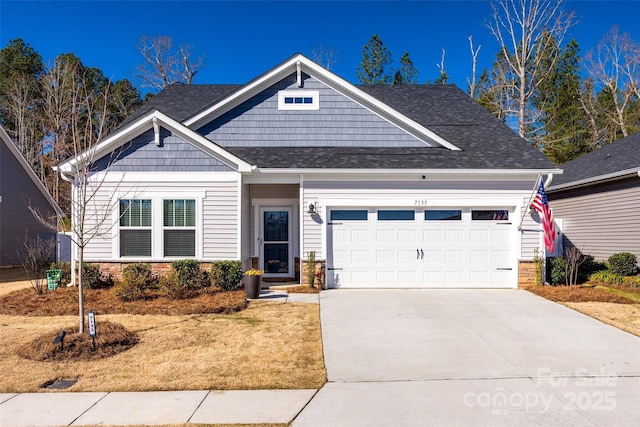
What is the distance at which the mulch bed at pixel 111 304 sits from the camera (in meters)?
8.57

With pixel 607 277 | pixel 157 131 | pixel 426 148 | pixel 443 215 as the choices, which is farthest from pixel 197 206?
pixel 607 277

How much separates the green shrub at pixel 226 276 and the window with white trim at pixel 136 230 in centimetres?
190

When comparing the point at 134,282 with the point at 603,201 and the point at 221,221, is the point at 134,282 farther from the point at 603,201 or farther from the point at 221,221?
the point at 603,201

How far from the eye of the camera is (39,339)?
251 inches

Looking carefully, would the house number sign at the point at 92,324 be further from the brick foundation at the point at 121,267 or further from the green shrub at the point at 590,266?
the green shrub at the point at 590,266

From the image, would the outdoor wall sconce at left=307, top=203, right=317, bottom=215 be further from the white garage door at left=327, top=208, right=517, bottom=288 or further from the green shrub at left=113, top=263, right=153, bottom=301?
the green shrub at left=113, top=263, right=153, bottom=301

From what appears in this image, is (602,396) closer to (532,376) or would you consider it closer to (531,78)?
(532,376)

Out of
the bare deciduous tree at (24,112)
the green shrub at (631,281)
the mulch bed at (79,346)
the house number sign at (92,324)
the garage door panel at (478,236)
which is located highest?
the bare deciduous tree at (24,112)

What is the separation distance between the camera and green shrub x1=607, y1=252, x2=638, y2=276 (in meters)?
12.4

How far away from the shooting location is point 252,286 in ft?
32.8

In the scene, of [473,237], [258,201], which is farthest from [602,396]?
[258,201]

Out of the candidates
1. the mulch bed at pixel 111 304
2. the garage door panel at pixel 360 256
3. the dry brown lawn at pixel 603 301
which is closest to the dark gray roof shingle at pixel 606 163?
the dry brown lawn at pixel 603 301

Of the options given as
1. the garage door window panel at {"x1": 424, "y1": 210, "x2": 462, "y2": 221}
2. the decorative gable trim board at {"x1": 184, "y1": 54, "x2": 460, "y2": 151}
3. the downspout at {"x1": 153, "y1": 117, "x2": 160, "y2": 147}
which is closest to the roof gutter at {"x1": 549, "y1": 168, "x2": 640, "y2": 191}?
the decorative gable trim board at {"x1": 184, "y1": 54, "x2": 460, "y2": 151}

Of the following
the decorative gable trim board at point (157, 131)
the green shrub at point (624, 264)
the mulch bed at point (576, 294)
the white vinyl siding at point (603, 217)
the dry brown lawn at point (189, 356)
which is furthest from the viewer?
the white vinyl siding at point (603, 217)
